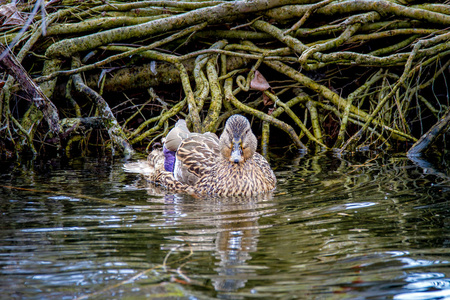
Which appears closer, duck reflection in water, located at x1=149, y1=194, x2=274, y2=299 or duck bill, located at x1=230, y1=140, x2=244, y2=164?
duck reflection in water, located at x1=149, y1=194, x2=274, y2=299

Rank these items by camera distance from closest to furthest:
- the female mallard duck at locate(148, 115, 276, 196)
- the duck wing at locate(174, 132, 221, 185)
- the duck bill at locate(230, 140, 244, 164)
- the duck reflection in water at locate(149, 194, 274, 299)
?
1. the duck reflection in water at locate(149, 194, 274, 299)
2. the duck bill at locate(230, 140, 244, 164)
3. the female mallard duck at locate(148, 115, 276, 196)
4. the duck wing at locate(174, 132, 221, 185)

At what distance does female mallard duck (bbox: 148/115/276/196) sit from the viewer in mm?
5156

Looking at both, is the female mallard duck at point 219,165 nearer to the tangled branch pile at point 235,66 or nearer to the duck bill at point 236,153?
the duck bill at point 236,153

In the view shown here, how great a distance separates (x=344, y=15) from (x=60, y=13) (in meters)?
3.91

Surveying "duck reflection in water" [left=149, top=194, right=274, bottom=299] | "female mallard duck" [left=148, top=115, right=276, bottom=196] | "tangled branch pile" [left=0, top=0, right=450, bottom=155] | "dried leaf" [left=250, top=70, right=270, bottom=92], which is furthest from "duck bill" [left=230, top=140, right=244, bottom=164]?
"dried leaf" [left=250, top=70, right=270, bottom=92]

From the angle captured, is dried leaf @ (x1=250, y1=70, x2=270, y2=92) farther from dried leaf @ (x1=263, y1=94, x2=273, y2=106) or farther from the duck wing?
the duck wing

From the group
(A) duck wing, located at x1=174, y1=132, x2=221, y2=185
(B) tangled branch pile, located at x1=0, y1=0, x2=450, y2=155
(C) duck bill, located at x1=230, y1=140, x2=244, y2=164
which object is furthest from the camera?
(B) tangled branch pile, located at x1=0, y1=0, x2=450, y2=155

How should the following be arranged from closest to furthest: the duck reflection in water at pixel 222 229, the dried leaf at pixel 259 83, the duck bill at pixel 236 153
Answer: the duck reflection in water at pixel 222 229 → the duck bill at pixel 236 153 → the dried leaf at pixel 259 83

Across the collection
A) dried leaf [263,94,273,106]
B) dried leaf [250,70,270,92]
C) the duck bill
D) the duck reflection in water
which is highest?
dried leaf [250,70,270,92]

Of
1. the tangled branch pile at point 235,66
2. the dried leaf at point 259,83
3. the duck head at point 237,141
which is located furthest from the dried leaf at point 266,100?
the duck head at point 237,141

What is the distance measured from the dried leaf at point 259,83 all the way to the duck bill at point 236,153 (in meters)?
2.72

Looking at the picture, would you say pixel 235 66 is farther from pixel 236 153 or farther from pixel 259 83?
pixel 236 153

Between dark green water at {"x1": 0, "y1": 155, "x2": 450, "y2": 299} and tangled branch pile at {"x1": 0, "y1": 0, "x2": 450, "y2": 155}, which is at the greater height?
tangled branch pile at {"x1": 0, "y1": 0, "x2": 450, "y2": 155}

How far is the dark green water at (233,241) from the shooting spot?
2.51 m
